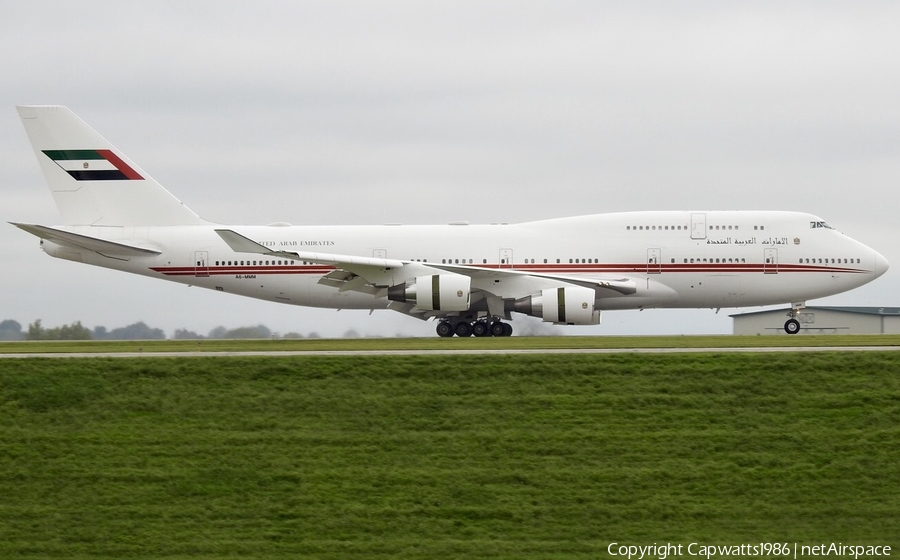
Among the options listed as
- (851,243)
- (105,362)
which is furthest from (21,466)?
(851,243)

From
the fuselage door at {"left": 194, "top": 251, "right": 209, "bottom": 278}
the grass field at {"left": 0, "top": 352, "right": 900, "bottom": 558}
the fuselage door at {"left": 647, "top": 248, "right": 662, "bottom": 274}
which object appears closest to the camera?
the grass field at {"left": 0, "top": 352, "right": 900, "bottom": 558}

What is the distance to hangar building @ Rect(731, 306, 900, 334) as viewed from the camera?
46344 mm

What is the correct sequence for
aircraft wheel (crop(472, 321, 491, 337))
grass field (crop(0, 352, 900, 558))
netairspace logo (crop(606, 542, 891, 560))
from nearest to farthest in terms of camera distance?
1. netairspace logo (crop(606, 542, 891, 560))
2. grass field (crop(0, 352, 900, 558))
3. aircraft wheel (crop(472, 321, 491, 337))

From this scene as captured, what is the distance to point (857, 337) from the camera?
1138 inches

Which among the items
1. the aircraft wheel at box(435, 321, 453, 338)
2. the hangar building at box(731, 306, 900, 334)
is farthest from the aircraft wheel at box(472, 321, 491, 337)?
the hangar building at box(731, 306, 900, 334)

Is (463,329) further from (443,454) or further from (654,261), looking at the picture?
(443,454)

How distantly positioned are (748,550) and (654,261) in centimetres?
2053

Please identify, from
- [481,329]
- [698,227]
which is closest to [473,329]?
[481,329]

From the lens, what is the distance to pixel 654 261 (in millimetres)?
35156

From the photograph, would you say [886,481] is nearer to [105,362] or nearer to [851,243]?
[105,362]

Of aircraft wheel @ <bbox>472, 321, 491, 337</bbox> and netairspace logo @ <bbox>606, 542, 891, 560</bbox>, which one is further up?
aircraft wheel @ <bbox>472, 321, 491, 337</bbox>

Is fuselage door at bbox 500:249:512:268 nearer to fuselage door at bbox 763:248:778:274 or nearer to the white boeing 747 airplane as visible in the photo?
the white boeing 747 airplane

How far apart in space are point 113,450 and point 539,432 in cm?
721

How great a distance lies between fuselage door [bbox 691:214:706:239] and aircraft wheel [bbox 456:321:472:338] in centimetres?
784
